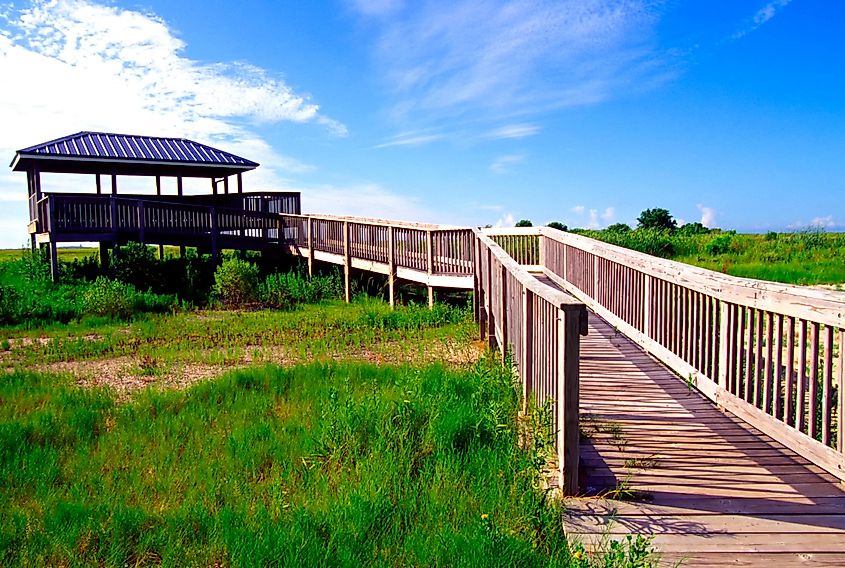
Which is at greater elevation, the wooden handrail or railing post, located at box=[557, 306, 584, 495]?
the wooden handrail

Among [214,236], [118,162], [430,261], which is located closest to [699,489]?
[430,261]

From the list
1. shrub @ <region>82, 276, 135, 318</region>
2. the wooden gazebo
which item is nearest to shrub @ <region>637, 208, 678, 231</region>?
the wooden gazebo

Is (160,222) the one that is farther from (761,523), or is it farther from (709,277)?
(761,523)

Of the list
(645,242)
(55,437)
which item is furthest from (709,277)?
(645,242)

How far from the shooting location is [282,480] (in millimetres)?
4824

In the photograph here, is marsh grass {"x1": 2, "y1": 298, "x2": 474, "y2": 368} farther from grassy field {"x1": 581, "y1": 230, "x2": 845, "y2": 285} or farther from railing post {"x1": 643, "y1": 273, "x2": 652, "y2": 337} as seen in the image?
grassy field {"x1": 581, "y1": 230, "x2": 845, "y2": 285}

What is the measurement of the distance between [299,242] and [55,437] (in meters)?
14.3

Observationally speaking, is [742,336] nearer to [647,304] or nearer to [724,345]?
[724,345]

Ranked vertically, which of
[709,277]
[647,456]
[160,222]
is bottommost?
[647,456]

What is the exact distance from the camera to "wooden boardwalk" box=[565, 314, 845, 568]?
129 inches

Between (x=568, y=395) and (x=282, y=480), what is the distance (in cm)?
239

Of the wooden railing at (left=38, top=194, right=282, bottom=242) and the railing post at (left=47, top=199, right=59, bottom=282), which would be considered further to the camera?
the wooden railing at (left=38, top=194, right=282, bottom=242)

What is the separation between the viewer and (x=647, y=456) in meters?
4.40

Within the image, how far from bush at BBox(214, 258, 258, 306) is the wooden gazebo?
355cm
